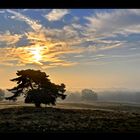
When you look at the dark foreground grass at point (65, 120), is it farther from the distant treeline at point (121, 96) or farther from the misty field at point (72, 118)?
the distant treeline at point (121, 96)

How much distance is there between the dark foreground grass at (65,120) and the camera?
15.6 feet

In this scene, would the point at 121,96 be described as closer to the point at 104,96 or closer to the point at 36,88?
the point at 104,96

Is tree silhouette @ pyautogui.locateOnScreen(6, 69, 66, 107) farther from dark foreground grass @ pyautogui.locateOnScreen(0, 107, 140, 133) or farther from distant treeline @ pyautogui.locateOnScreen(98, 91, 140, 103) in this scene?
distant treeline @ pyautogui.locateOnScreen(98, 91, 140, 103)

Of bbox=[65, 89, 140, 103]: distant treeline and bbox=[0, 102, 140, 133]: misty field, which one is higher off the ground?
bbox=[65, 89, 140, 103]: distant treeline

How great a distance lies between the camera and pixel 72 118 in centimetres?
485

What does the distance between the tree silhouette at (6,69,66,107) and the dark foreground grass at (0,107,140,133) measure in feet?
0.40

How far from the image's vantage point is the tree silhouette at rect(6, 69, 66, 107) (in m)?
4.98

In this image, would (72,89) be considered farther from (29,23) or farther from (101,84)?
(29,23)

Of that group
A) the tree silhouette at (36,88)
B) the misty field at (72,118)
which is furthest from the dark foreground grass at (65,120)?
the tree silhouette at (36,88)

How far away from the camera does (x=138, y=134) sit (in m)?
4.78

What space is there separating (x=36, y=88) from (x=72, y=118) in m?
0.59

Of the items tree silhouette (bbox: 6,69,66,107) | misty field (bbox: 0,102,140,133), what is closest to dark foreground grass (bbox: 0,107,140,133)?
misty field (bbox: 0,102,140,133)

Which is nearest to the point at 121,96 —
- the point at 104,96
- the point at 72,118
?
the point at 104,96
